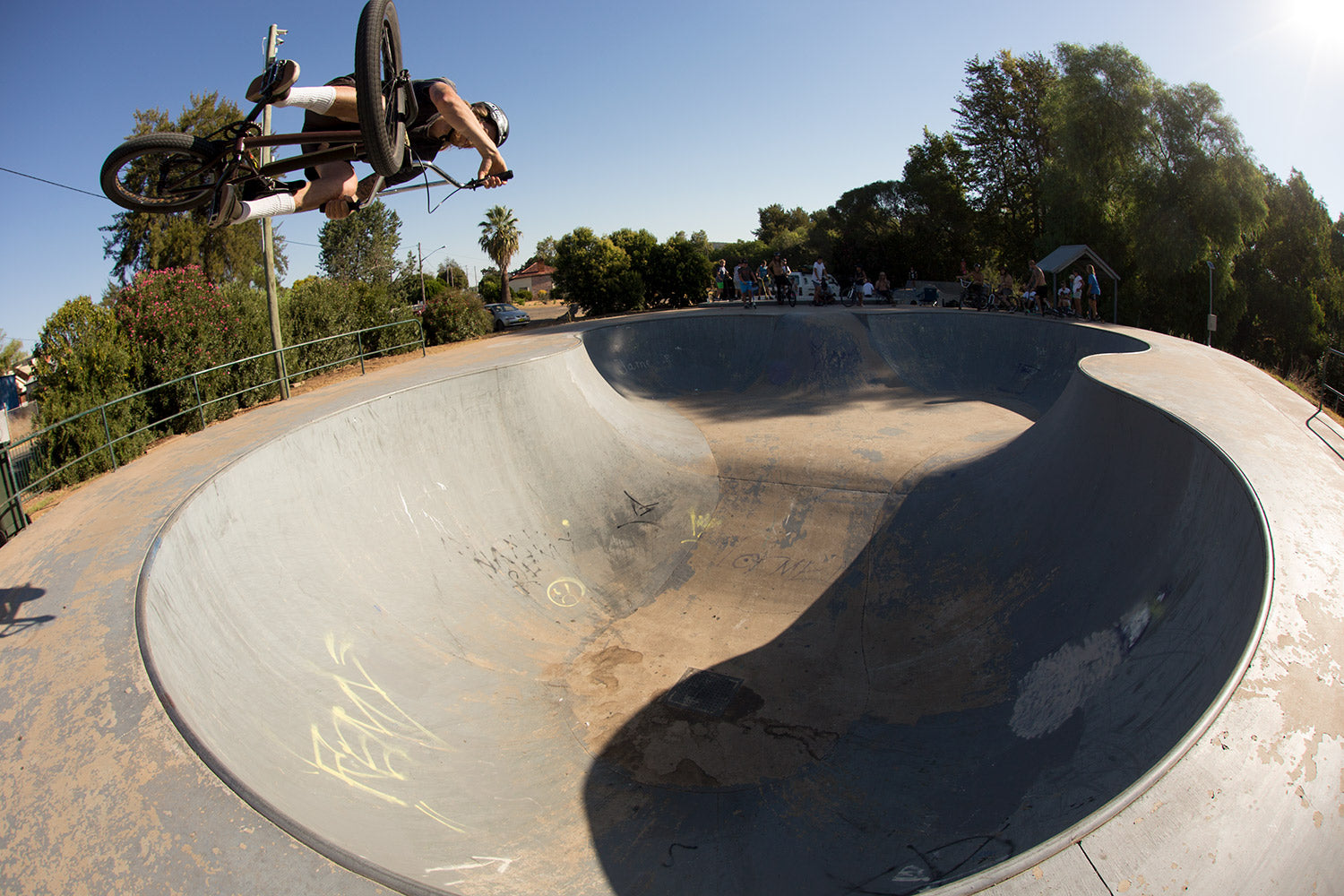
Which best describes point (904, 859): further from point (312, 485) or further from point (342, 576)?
point (312, 485)

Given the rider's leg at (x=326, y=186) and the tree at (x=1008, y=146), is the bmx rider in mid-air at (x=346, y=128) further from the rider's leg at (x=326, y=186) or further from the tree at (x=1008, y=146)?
the tree at (x=1008, y=146)

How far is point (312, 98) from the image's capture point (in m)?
4.87

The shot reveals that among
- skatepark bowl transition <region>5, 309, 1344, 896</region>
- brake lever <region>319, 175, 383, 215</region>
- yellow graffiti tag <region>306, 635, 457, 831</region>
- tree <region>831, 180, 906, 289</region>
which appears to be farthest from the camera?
tree <region>831, 180, 906, 289</region>

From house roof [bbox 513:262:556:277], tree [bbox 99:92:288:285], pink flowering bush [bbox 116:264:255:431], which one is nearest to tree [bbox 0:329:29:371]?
tree [bbox 99:92:288:285]

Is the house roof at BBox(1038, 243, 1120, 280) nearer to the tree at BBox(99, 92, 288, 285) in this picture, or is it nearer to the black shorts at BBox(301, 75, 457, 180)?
the black shorts at BBox(301, 75, 457, 180)

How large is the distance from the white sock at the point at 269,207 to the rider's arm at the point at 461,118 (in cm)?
147

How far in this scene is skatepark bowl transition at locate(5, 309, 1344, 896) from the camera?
357 centimetres

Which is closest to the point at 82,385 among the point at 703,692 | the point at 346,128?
the point at 346,128

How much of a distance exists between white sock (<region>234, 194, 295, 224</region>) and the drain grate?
5.63 metres

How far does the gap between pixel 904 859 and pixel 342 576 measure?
211 inches

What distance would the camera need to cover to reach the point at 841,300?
79.2 feet

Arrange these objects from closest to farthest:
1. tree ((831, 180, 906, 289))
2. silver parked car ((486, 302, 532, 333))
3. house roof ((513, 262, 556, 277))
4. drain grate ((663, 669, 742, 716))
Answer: drain grate ((663, 669, 742, 716)) < silver parked car ((486, 302, 532, 333)) < tree ((831, 180, 906, 289)) < house roof ((513, 262, 556, 277))

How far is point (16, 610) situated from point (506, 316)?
27703 millimetres

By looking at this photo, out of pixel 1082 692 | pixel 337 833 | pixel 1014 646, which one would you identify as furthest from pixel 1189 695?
pixel 337 833
